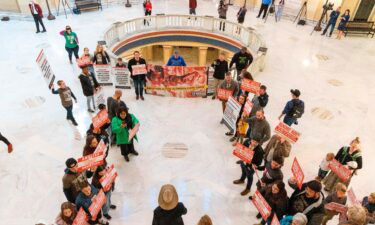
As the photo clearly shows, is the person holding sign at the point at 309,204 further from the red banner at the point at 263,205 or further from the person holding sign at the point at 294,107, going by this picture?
the person holding sign at the point at 294,107

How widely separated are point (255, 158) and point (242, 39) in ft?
28.4

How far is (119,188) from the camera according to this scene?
18.8 feet

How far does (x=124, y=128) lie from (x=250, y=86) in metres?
3.26

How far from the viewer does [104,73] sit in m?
8.67

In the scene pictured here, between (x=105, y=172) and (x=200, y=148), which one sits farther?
(x=200, y=148)

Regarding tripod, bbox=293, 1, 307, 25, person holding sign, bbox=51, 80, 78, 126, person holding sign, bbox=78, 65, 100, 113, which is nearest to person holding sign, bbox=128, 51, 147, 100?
person holding sign, bbox=78, 65, 100, 113

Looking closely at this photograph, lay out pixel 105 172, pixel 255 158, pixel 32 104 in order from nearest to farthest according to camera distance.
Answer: pixel 105 172 < pixel 255 158 < pixel 32 104

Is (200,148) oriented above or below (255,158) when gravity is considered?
below

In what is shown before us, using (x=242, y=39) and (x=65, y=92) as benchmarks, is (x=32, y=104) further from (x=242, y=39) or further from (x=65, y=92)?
(x=242, y=39)

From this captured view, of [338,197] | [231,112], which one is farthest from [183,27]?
[338,197]

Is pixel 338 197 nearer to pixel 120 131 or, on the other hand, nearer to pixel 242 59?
pixel 120 131

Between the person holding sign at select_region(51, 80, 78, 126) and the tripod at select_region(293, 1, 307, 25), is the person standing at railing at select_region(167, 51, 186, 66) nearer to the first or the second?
the person holding sign at select_region(51, 80, 78, 126)

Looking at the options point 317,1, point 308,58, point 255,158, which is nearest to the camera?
point 255,158

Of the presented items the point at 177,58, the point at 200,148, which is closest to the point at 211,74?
the point at 177,58
